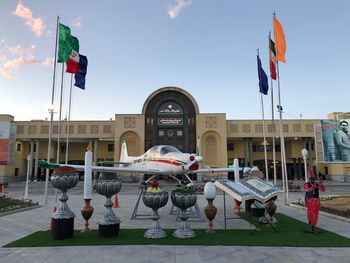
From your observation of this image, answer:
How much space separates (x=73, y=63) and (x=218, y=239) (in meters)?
14.1

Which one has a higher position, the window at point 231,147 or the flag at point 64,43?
the flag at point 64,43

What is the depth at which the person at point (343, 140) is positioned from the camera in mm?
37906

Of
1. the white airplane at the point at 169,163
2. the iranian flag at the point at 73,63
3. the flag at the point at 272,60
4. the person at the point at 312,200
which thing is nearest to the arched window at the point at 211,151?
the white airplane at the point at 169,163

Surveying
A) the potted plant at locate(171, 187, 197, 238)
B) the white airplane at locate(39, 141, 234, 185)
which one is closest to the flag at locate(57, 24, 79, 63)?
the white airplane at locate(39, 141, 234, 185)

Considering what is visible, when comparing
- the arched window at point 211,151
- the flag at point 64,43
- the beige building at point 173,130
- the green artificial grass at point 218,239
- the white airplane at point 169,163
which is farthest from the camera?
the arched window at point 211,151

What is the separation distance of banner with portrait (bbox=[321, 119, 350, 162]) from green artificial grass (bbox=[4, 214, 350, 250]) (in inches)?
1344

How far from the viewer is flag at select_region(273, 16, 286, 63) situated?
54.3 feet

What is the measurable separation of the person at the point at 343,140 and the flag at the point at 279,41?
28031 mm

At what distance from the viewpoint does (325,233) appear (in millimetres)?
8531

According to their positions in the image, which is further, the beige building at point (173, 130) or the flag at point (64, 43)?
the beige building at point (173, 130)

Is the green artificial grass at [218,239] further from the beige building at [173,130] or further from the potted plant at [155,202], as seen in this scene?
the beige building at [173,130]

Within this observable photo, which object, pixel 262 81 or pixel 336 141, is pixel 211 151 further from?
pixel 262 81

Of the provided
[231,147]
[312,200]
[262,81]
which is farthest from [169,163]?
[231,147]

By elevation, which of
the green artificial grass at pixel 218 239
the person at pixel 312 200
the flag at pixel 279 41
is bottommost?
the green artificial grass at pixel 218 239
